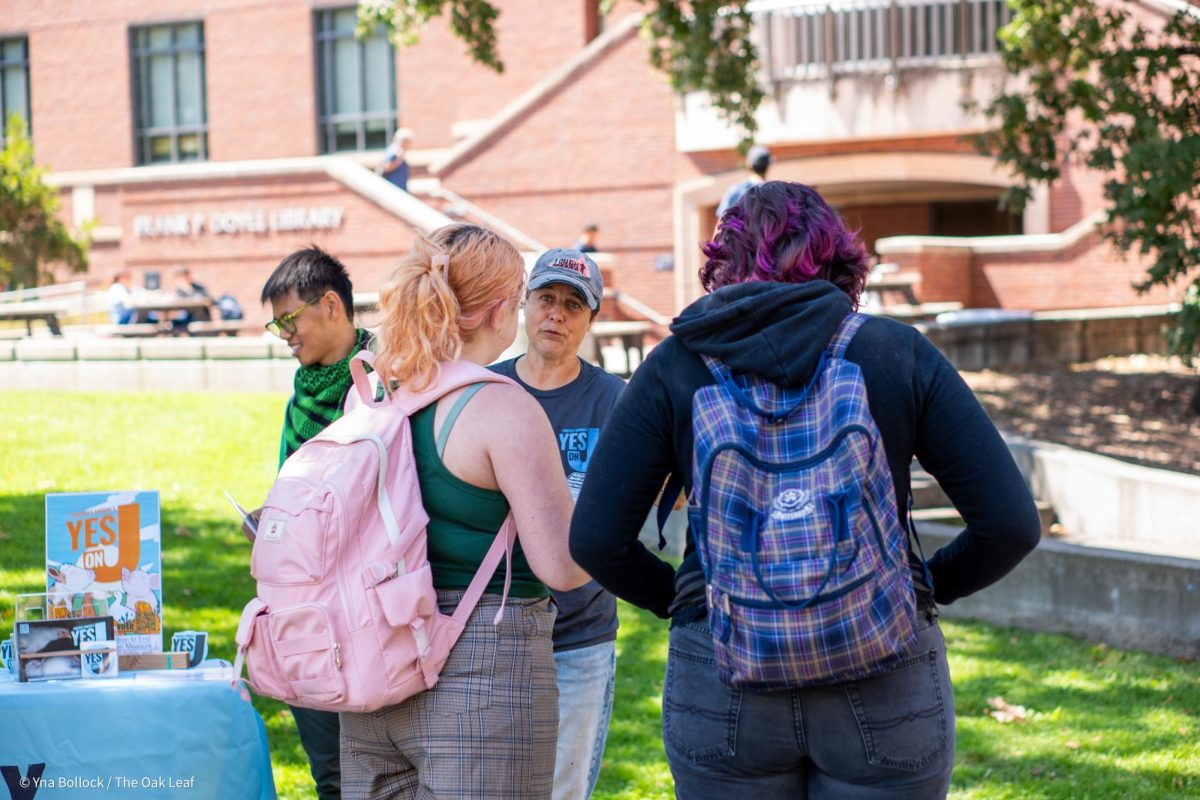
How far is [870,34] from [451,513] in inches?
820

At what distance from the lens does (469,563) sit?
9.25ft

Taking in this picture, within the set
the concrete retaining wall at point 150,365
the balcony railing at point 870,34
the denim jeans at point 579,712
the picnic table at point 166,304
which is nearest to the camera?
the denim jeans at point 579,712

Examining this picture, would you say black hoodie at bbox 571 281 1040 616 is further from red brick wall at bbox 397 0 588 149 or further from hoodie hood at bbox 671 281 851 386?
red brick wall at bbox 397 0 588 149

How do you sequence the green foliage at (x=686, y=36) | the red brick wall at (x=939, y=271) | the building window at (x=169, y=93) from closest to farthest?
1. the green foliage at (x=686, y=36)
2. the red brick wall at (x=939, y=271)
3. the building window at (x=169, y=93)

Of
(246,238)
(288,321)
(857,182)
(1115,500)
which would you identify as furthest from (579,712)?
(857,182)

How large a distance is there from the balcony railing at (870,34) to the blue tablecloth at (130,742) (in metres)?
20.5

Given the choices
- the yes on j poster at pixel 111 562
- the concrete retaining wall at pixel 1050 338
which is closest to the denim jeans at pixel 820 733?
the yes on j poster at pixel 111 562

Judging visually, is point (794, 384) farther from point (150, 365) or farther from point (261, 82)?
point (261, 82)

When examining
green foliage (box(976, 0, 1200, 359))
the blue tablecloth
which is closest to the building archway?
green foliage (box(976, 0, 1200, 359))

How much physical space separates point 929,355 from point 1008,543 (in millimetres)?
392

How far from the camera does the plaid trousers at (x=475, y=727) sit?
9.04ft

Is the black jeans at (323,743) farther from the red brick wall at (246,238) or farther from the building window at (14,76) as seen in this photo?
the building window at (14,76)

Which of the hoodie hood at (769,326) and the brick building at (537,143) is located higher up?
the brick building at (537,143)

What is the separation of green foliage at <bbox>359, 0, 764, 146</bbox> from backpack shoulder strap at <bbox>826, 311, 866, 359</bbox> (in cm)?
1193
